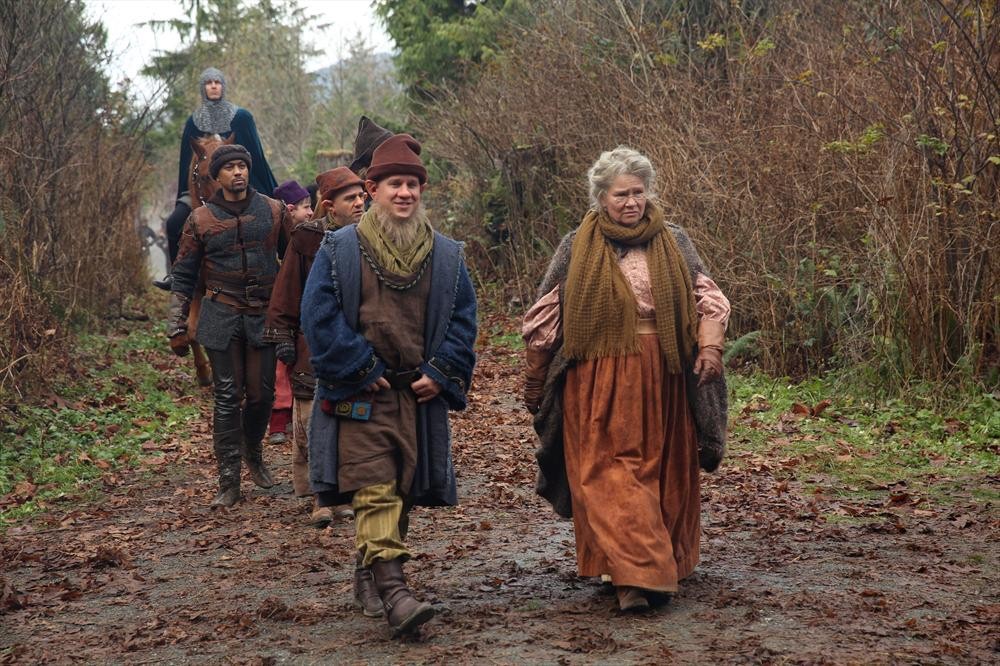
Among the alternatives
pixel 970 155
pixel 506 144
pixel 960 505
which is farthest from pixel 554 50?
pixel 960 505

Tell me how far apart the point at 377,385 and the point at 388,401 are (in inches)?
4.0

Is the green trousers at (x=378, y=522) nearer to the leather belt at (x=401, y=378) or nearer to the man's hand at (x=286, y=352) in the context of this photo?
the leather belt at (x=401, y=378)

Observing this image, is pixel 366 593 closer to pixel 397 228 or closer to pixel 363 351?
pixel 363 351

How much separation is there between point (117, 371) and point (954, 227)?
8.65m

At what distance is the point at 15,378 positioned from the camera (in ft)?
38.3

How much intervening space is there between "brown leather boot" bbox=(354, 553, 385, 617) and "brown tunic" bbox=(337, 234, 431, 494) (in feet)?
1.40

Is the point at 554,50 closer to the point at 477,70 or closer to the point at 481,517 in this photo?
the point at 477,70

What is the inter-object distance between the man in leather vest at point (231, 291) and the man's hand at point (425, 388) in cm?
314

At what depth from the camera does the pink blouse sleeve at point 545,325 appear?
20.4 feet

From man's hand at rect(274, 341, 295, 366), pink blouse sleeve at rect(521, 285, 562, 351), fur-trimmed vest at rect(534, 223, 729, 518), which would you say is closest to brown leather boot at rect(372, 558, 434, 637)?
fur-trimmed vest at rect(534, 223, 729, 518)

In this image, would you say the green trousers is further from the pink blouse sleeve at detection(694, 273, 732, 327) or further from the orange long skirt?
the pink blouse sleeve at detection(694, 273, 732, 327)

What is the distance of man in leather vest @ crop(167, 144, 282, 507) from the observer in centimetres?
876

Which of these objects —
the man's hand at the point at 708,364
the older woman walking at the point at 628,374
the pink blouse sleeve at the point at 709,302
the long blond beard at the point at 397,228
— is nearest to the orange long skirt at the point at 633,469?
the older woman walking at the point at 628,374

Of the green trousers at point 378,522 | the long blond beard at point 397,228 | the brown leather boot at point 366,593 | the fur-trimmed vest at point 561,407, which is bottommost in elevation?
the brown leather boot at point 366,593
